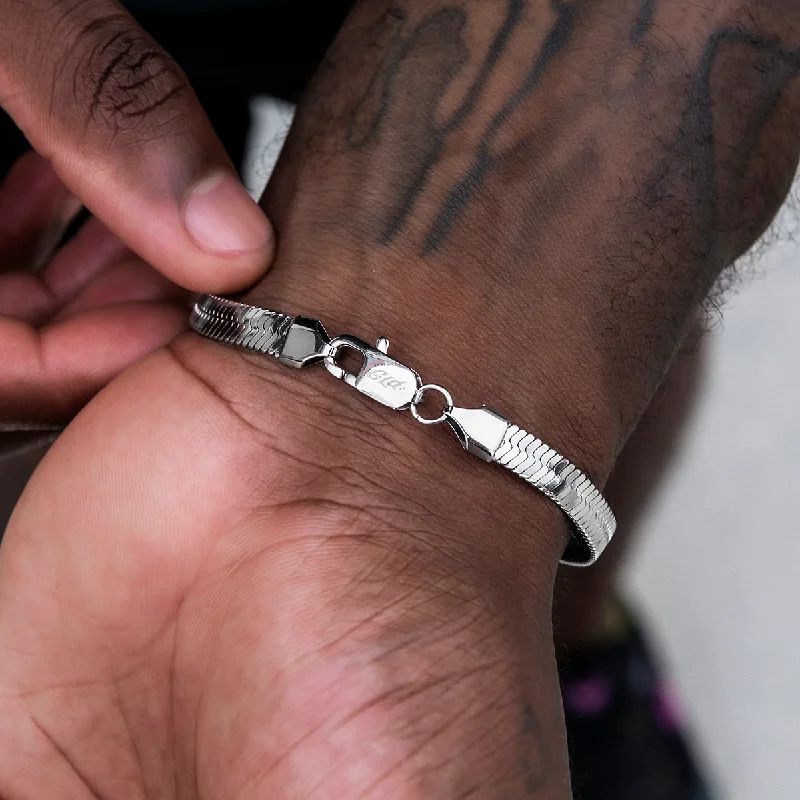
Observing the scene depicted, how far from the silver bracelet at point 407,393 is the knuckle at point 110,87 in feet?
0.64

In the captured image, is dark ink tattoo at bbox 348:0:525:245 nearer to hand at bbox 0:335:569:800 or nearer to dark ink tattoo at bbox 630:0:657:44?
dark ink tattoo at bbox 630:0:657:44

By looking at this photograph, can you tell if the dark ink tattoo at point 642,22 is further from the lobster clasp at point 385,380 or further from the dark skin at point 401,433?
→ the lobster clasp at point 385,380

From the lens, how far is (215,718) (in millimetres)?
703

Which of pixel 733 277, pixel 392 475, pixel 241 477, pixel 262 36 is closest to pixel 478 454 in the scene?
pixel 392 475

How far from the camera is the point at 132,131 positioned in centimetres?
84

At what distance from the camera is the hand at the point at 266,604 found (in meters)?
0.66

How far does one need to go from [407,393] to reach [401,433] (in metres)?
0.04

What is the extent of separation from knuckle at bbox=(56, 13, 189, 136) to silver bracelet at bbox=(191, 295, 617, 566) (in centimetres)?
19

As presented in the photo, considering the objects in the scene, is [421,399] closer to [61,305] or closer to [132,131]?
[132,131]

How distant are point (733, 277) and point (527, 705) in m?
0.69

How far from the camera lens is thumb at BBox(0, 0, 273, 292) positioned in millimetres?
838

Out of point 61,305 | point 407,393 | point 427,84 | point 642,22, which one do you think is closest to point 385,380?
point 407,393

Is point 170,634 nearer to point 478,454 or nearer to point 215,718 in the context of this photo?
point 215,718

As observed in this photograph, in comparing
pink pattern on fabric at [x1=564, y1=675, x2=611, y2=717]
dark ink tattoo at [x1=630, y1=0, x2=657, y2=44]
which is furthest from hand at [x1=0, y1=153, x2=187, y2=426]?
pink pattern on fabric at [x1=564, y1=675, x2=611, y2=717]
